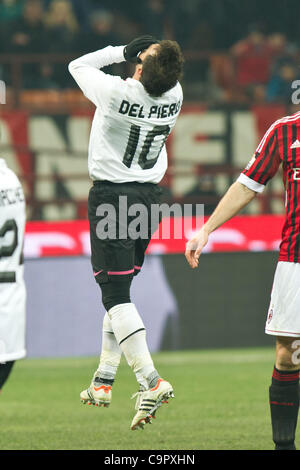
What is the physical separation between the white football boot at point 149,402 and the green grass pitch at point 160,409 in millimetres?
1049

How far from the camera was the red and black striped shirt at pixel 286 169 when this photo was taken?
235 inches

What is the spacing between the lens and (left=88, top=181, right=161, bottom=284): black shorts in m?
6.38

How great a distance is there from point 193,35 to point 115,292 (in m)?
11.0

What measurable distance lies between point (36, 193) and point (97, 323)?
9.02 ft

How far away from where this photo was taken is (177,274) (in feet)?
41.5

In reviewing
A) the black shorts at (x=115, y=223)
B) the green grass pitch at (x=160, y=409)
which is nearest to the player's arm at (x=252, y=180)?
the black shorts at (x=115, y=223)

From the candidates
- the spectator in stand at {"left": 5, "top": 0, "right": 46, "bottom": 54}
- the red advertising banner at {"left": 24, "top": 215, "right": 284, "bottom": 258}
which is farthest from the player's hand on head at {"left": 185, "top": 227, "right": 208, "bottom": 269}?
the spectator in stand at {"left": 5, "top": 0, "right": 46, "bottom": 54}

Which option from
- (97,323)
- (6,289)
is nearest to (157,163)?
(6,289)

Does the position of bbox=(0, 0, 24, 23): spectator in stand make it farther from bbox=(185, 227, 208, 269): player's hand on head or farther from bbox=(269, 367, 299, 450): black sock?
bbox=(269, 367, 299, 450): black sock

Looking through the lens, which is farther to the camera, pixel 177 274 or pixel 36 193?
pixel 36 193

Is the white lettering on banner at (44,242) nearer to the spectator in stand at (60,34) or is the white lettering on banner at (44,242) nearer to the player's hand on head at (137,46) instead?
the spectator in stand at (60,34)

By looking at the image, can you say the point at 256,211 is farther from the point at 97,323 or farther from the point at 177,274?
the point at 97,323
